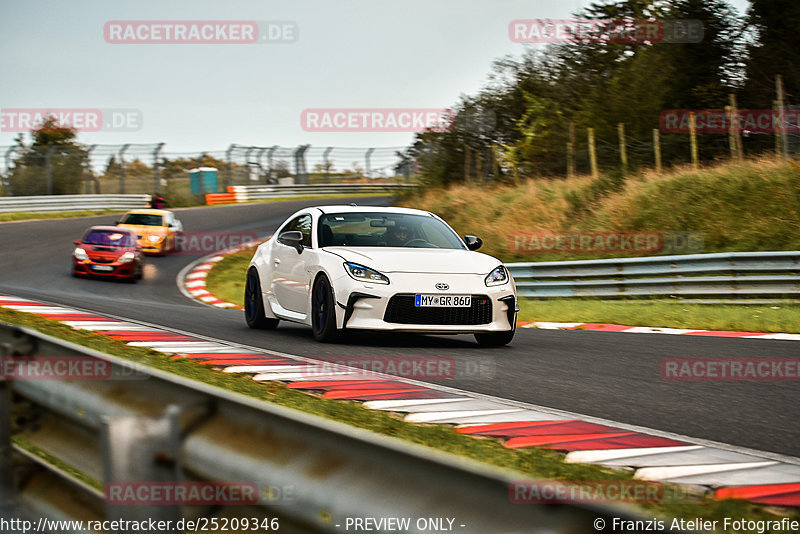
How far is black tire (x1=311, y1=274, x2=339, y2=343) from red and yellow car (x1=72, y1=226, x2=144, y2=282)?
1306cm

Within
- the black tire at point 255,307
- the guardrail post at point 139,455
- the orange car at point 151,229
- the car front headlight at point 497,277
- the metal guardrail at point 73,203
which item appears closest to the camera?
the guardrail post at point 139,455

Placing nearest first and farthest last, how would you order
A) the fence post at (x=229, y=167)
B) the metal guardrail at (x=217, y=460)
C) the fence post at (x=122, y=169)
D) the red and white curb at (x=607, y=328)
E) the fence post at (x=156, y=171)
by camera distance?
the metal guardrail at (x=217, y=460) → the red and white curb at (x=607, y=328) → the fence post at (x=122, y=169) → the fence post at (x=156, y=171) → the fence post at (x=229, y=167)

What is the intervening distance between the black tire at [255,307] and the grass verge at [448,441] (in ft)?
10.0

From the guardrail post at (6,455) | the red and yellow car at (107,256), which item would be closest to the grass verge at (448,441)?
the guardrail post at (6,455)

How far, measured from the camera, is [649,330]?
38.0ft

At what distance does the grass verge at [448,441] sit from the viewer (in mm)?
3471

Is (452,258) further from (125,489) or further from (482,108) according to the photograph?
(482,108)

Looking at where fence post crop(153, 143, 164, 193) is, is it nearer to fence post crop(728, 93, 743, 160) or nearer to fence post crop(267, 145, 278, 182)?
fence post crop(267, 145, 278, 182)

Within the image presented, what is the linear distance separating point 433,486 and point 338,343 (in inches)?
292

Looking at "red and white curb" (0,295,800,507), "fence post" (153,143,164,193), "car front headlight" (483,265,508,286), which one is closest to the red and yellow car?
"red and white curb" (0,295,800,507)

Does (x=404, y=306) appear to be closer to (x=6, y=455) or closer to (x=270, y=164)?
(x=6, y=455)

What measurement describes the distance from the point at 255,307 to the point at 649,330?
4.71 m

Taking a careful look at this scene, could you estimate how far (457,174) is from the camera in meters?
34.6

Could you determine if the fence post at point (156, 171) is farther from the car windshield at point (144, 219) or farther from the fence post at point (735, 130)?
the fence post at point (735, 130)
